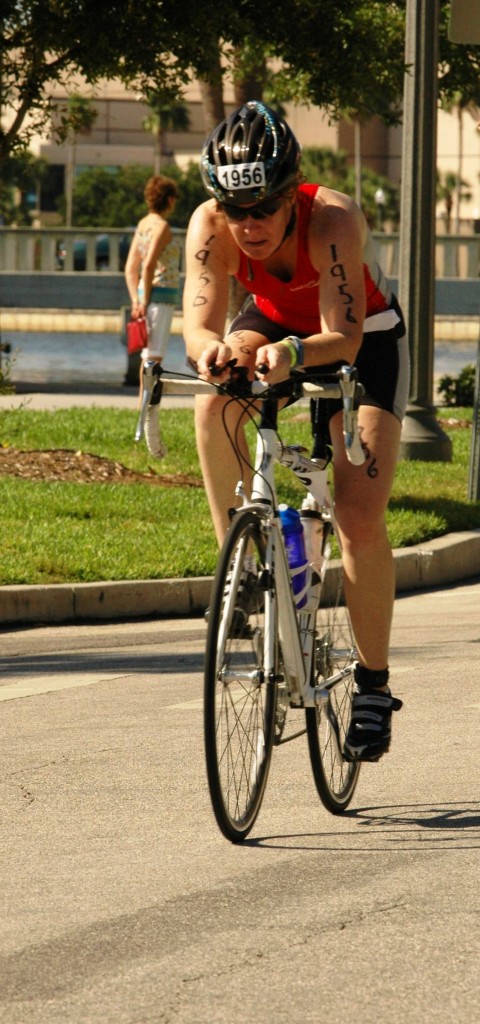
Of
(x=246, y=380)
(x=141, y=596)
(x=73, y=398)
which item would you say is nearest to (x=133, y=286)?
(x=73, y=398)

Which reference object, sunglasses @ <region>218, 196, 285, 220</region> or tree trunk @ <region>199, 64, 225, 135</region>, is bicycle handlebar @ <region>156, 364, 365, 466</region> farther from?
tree trunk @ <region>199, 64, 225, 135</region>

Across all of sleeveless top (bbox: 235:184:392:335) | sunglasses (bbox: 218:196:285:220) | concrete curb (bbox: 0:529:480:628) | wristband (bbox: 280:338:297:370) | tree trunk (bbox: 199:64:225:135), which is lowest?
concrete curb (bbox: 0:529:480:628)

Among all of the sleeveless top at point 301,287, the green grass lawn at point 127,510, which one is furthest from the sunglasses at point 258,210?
the green grass lawn at point 127,510

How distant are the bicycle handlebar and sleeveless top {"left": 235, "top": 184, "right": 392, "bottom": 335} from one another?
1.41ft

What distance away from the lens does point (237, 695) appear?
4.47 m

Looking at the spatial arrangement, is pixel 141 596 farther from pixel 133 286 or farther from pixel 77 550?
pixel 133 286

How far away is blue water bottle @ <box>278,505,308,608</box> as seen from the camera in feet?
15.7

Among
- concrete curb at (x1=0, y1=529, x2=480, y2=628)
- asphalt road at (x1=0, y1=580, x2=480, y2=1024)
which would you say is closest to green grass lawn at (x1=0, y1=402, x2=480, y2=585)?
concrete curb at (x1=0, y1=529, x2=480, y2=628)

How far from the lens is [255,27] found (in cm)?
1379

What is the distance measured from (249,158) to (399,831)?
1.79m

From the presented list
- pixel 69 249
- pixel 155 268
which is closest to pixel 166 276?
pixel 155 268

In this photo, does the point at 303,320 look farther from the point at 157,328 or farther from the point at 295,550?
the point at 157,328

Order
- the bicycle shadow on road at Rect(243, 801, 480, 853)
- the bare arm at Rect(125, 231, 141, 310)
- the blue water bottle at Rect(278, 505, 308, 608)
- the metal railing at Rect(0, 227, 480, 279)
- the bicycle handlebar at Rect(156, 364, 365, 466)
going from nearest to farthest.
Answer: the bicycle handlebar at Rect(156, 364, 365, 466) < the bicycle shadow on road at Rect(243, 801, 480, 853) < the blue water bottle at Rect(278, 505, 308, 608) < the bare arm at Rect(125, 231, 141, 310) < the metal railing at Rect(0, 227, 480, 279)

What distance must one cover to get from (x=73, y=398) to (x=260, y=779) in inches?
598
